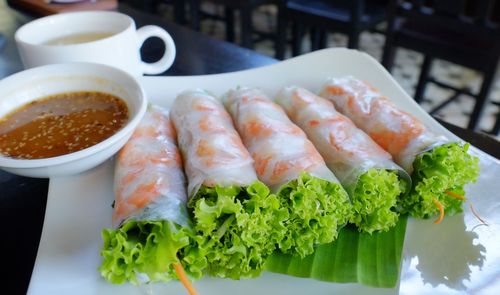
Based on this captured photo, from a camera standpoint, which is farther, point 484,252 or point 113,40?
point 113,40

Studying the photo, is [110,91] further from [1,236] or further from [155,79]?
[1,236]

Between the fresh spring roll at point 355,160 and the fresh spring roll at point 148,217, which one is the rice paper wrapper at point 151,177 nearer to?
the fresh spring roll at point 148,217

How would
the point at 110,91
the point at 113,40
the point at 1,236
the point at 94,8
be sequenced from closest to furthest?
the point at 1,236
the point at 110,91
the point at 113,40
the point at 94,8

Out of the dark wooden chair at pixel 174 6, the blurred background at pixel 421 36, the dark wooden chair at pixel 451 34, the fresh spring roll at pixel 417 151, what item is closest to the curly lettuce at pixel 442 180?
the fresh spring roll at pixel 417 151

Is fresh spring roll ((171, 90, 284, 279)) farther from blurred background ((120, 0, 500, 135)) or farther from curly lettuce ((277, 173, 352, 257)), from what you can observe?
blurred background ((120, 0, 500, 135))

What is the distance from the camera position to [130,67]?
145 centimetres

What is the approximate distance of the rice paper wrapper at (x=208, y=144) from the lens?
3.35 feet

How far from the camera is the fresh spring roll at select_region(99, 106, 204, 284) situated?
833 millimetres

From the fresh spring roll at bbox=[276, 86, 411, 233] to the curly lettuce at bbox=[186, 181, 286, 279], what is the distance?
207mm

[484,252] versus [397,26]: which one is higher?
[484,252]

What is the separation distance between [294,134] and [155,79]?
1.86 feet

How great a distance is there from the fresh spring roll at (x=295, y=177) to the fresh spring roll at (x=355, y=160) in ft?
0.15

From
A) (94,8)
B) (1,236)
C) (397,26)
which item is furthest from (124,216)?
(397,26)

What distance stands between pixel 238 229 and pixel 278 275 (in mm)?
138
